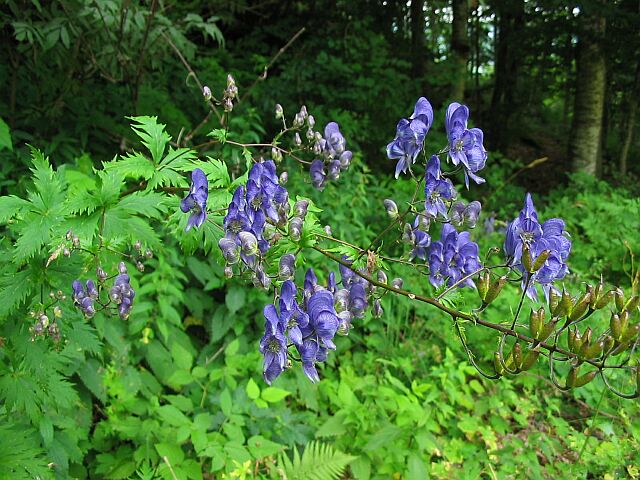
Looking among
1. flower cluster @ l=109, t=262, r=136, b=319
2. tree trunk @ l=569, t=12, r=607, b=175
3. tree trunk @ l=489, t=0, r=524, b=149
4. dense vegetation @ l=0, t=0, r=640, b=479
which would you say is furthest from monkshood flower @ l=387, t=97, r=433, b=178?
tree trunk @ l=489, t=0, r=524, b=149

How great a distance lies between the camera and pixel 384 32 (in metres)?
8.06

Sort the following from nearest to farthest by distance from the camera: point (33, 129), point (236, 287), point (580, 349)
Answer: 1. point (580, 349)
2. point (236, 287)
3. point (33, 129)

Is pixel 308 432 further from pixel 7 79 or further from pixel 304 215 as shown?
pixel 7 79

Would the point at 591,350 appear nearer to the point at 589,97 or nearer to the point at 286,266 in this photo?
the point at 286,266

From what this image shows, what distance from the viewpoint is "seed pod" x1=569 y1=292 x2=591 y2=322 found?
112cm

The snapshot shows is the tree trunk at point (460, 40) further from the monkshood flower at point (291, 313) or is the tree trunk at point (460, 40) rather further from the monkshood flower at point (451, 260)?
the monkshood flower at point (291, 313)

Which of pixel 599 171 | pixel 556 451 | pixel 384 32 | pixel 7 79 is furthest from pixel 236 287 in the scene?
pixel 599 171

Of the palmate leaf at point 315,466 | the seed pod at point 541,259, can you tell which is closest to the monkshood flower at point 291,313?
the seed pod at point 541,259

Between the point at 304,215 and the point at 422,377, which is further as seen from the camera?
the point at 422,377

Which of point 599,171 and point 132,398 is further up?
point 599,171

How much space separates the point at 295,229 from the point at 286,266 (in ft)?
0.29

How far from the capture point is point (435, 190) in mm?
1396

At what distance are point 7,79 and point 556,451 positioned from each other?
4265mm

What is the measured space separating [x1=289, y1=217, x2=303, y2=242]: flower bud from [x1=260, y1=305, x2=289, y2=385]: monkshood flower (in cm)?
18
